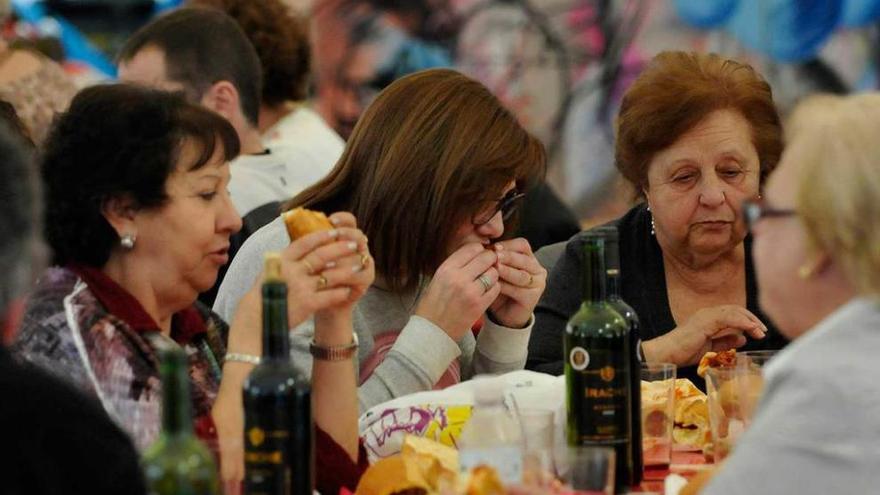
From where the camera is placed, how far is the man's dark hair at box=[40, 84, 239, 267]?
2.27 m

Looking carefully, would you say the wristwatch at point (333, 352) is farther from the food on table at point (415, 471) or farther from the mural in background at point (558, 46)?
the mural in background at point (558, 46)

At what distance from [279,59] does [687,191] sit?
207 centimetres

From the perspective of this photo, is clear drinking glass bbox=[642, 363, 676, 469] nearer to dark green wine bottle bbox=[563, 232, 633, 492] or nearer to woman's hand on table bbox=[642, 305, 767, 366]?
dark green wine bottle bbox=[563, 232, 633, 492]

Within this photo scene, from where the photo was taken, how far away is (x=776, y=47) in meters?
6.20

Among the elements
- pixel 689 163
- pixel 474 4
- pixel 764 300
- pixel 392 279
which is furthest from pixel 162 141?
pixel 474 4

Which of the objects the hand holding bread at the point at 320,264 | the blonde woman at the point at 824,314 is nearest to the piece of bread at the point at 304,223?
the hand holding bread at the point at 320,264

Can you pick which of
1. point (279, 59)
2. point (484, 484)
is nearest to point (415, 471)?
point (484, 484)

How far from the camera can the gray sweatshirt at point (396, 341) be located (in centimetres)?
267

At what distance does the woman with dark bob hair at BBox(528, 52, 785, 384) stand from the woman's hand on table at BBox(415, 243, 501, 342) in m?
0.47

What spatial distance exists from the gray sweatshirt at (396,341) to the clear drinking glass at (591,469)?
2.70 ft

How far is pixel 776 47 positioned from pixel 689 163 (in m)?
3.12

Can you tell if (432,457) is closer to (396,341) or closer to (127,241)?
(127,241)

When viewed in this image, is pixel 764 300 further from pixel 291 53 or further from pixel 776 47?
pixel 776 47

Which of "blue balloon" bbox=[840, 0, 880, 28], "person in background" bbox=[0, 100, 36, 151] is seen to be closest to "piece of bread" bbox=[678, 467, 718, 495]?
"person in background" bbox=[0, 100, 36, 151]
